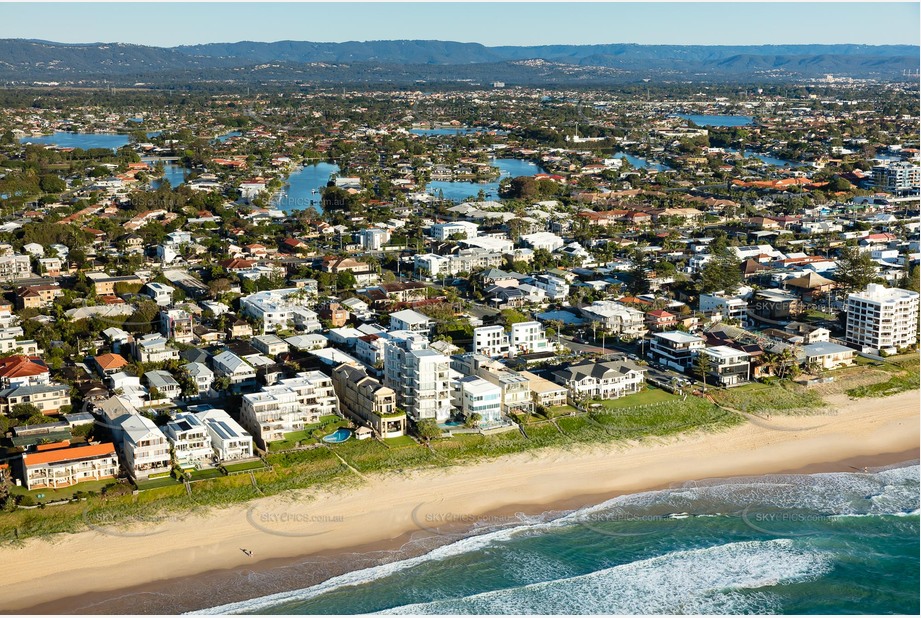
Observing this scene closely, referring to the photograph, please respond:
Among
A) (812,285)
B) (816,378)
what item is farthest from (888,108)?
(816,378)

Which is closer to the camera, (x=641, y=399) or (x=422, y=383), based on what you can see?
(x=422, y=383)

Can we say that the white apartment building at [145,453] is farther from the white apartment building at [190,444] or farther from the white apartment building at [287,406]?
the white apartment building at [287,406]

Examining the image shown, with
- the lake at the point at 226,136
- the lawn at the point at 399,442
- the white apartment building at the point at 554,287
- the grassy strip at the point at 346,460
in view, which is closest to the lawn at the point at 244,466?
the grassy strip at the point at 346,460

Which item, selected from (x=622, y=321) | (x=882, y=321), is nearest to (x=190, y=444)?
(x=622, y=321)

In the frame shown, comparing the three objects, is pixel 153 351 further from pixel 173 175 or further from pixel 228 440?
pixel 173 175

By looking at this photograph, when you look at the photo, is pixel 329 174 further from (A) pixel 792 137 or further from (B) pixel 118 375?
(B) pixel 118 375

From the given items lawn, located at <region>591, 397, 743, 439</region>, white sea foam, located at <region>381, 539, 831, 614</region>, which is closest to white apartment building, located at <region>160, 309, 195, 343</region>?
lawn, located at <region>591, 397, 743, 439</region>
